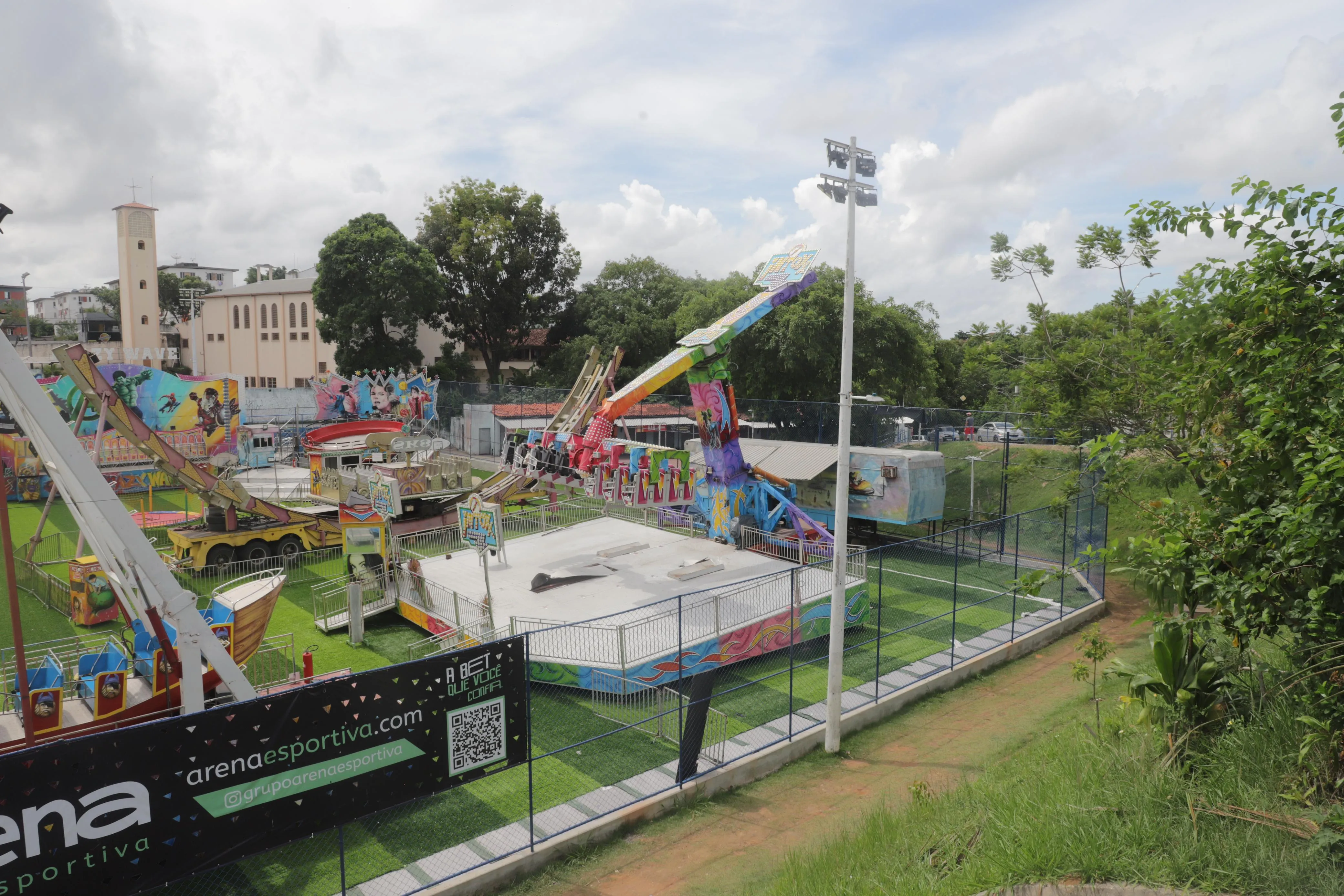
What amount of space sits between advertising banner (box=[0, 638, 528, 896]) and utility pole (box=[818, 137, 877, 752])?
4802mm

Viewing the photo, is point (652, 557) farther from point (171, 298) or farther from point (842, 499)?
point (171, 298)

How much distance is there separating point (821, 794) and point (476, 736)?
491 cm

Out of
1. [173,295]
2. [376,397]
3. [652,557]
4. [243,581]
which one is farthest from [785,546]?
[173,295]

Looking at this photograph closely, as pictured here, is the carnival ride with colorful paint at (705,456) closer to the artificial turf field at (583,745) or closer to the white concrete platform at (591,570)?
the white concrete platform at (591,570)

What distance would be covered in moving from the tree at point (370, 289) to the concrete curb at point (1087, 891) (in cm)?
4429

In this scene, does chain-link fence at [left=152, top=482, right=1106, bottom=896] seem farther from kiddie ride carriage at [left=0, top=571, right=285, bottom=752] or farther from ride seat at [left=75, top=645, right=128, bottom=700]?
ride seat at [left=75, top=645, right=128, bottom=700]

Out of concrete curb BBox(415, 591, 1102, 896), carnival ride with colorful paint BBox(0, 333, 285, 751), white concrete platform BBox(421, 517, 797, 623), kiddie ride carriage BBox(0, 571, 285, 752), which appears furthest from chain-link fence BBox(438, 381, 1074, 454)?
carnival ride with colorful paint BBox(0, 333, 285, 751)

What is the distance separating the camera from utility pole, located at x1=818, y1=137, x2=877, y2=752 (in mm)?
11273

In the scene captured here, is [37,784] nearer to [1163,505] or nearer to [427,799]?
[427,799]

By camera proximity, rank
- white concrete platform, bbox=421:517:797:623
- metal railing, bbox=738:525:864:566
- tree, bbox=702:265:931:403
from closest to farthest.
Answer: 1. white concrete platform, bbox=421:517:797:623
2. metal railing, bbox=738:525:864:566
3. tree, bbox=702:265:931:403

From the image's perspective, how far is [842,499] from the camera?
1177cm

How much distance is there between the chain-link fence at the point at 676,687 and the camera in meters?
9.38

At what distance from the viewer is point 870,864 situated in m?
8.09

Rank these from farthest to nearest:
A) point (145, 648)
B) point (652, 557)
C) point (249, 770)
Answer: point (652, 557), point (145, 648), point (249, 770)
